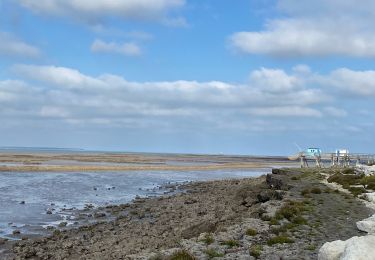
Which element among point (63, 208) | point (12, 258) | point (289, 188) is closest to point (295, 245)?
point (12, 258)

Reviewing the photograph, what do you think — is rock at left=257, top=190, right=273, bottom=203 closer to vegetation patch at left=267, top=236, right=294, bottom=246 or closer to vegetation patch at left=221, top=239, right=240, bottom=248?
vegetation patch at left=267, top=236, right=294, bottom=246

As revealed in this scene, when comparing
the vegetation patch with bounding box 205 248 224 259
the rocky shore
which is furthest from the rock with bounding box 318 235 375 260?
the vegetation patch with bounding box 205 248 224 259

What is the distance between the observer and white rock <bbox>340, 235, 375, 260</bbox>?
37.2 ft

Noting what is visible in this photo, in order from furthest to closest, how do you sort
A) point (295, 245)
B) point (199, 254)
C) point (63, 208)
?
point (63, 208) → point (295, 245) → point (199, 254)

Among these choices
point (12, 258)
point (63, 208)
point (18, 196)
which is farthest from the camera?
point (18, 196)

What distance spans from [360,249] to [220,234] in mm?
9827

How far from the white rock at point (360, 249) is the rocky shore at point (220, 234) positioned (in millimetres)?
4776

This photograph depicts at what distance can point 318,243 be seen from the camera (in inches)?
744

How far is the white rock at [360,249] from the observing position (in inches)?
446

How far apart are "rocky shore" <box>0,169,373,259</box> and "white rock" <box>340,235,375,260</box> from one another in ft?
15.7

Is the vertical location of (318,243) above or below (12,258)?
above

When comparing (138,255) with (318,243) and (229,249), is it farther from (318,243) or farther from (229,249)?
(318,243)

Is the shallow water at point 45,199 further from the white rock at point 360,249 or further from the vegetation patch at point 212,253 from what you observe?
the white rock at point 360,249

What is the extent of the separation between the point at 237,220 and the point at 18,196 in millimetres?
30158
